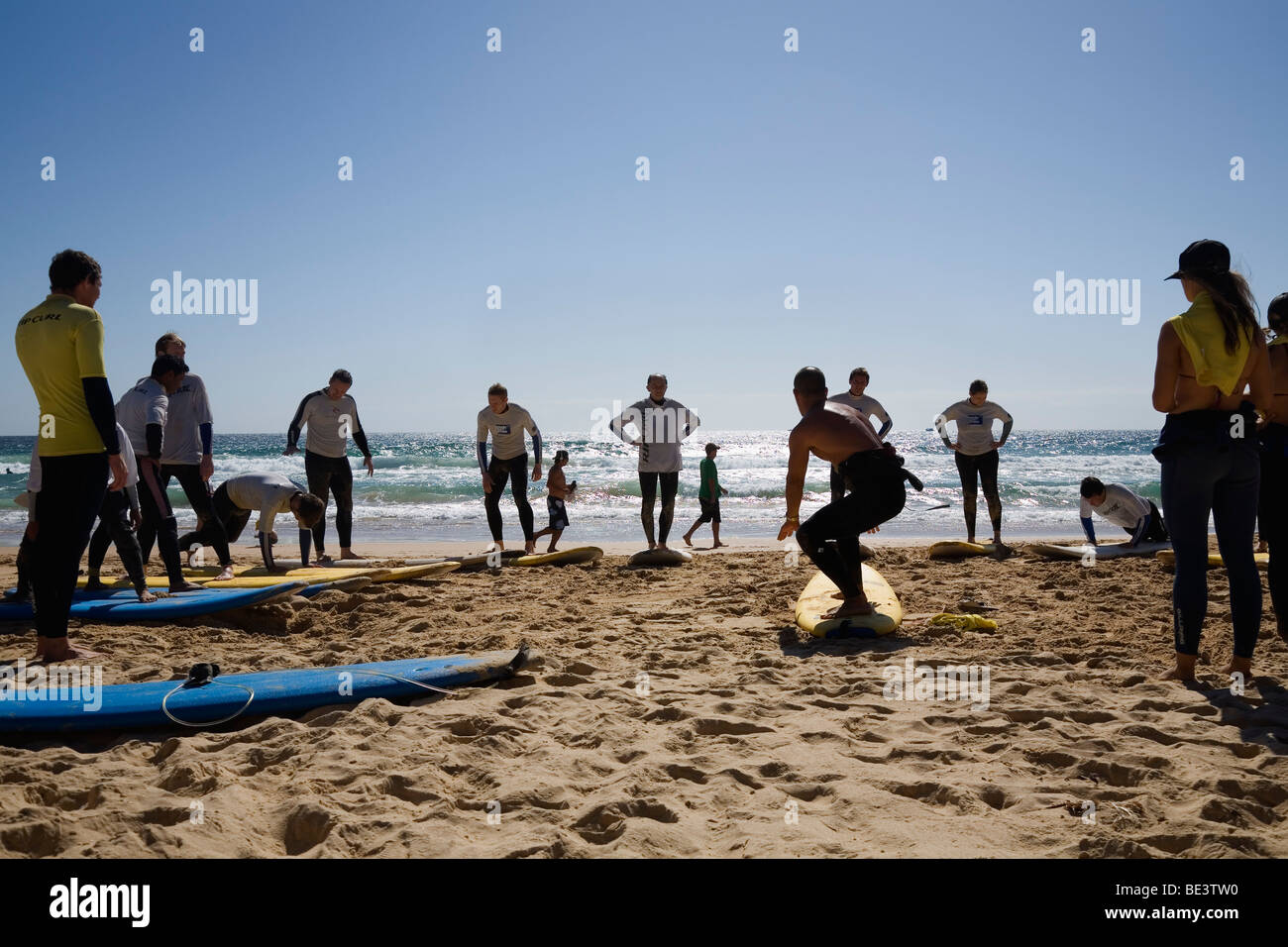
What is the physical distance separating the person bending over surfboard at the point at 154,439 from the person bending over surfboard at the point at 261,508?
95 cm

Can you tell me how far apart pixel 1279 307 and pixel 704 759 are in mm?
3598

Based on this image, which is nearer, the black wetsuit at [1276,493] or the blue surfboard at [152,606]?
the black wetsuit at [1276,493]

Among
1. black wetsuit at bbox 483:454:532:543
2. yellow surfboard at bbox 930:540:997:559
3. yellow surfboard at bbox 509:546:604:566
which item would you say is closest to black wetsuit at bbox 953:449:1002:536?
yellow surfboard at bbox 930:540:997:559

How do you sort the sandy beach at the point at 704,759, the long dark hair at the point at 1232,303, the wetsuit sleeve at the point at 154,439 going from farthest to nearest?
the wetsuit sleeve at the point at 154,439 → the long dark hair at the point at 1232,303 → the sandy beach at the point at 704,759

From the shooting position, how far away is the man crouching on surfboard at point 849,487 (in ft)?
15.9

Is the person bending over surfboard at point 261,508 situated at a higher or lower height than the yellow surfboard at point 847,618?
higher

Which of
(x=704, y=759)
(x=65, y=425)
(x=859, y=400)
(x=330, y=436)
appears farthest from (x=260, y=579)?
(x=859, y=400)

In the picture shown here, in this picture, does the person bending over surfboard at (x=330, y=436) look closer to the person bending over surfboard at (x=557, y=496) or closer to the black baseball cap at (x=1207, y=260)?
the person bending over surfboard at (x=557, y=496)

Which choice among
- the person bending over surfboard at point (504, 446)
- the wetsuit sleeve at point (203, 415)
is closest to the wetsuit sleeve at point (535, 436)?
the person bending over surfboard at point (504, 446)

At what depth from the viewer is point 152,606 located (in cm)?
538

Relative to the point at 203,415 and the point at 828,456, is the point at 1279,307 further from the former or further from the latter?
the point at 203,415

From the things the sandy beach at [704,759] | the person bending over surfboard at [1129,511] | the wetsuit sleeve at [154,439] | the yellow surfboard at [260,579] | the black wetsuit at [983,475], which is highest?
the wetsuit sleeve at [154,439]

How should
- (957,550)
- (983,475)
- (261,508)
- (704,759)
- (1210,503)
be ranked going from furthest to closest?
(983,475)
(957,550)
(261,508)
(1210,503)
(704,759)
